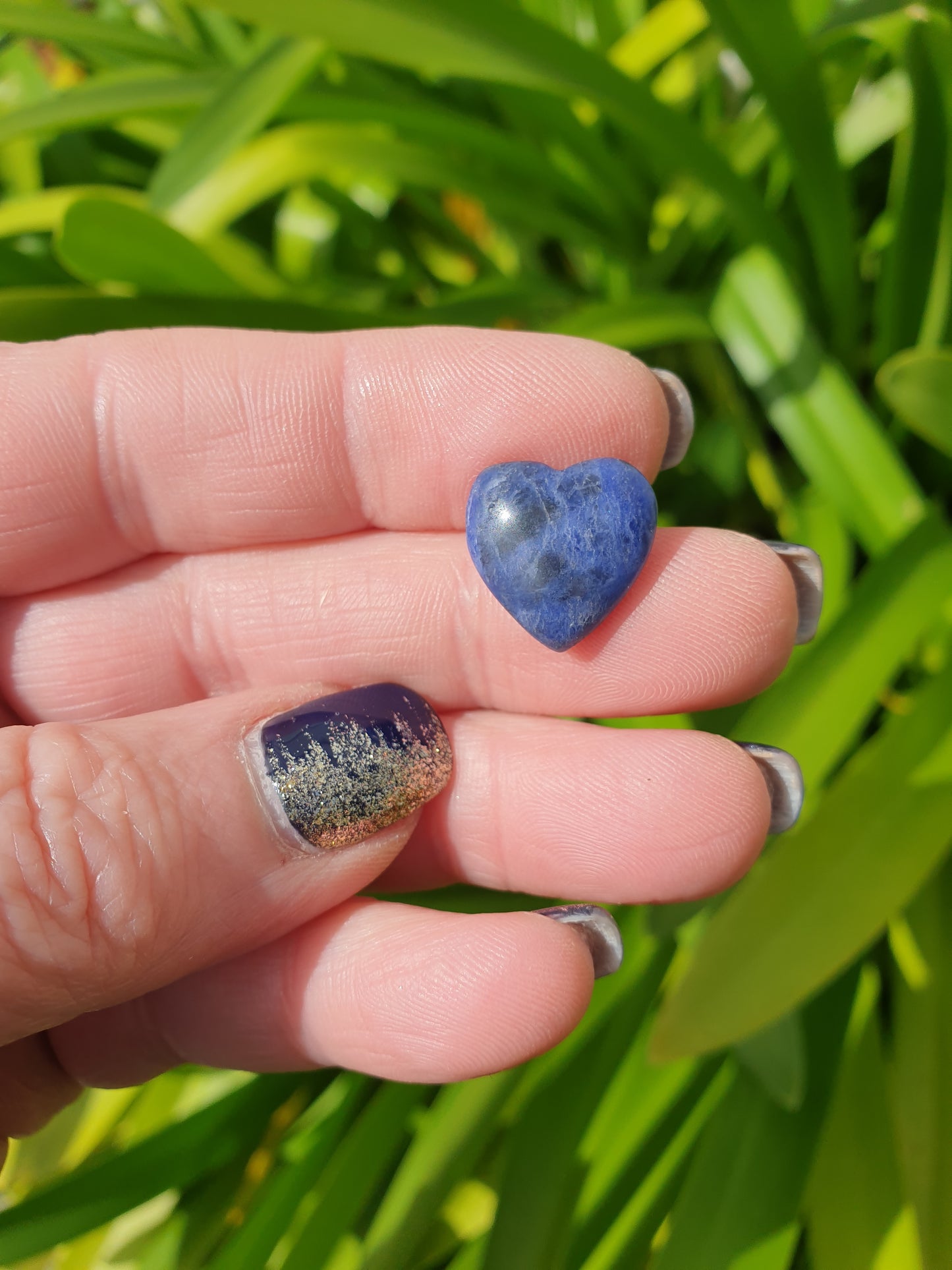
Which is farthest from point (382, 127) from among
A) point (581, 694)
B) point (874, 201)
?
point (581, 694)

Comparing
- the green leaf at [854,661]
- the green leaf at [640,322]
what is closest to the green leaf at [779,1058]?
the green leaf at [854,661]

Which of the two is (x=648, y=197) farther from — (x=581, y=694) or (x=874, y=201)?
(x=581, y=694)

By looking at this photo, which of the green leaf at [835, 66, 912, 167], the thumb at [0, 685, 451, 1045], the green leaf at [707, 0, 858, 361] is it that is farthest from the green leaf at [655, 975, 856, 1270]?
the green leaf at [835, 66, 912, 167]

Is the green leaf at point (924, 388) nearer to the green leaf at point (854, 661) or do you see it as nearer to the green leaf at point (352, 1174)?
the green leaf at point (854, 661)

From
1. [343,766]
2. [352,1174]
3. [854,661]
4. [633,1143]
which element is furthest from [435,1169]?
[854,661]

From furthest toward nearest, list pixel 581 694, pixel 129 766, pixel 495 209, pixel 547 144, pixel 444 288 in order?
1. pixel 444 288
2. pixel 547 144
3. pixel 495 209
4. pixel 581 694
5. pixel 129 766

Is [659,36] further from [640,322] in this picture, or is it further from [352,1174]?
[352,1174]
